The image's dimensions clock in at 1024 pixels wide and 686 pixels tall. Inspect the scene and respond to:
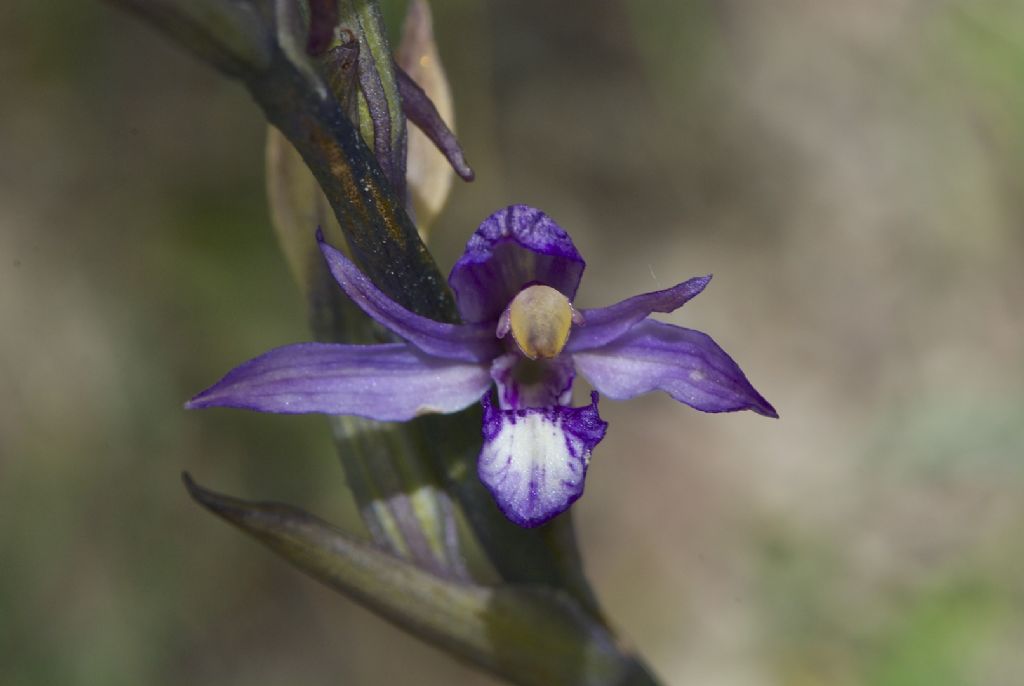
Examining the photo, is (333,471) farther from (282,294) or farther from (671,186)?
(671,186)

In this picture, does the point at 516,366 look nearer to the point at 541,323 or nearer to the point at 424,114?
the point at 541,323

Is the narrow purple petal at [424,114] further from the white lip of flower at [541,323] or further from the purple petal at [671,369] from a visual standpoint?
the purple petal at [671,369]

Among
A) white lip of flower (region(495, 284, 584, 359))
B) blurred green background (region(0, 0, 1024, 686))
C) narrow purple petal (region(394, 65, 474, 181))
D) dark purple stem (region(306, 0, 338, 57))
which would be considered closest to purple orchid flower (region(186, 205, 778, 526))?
white lip of flower (region(495, 284, 584, 359))

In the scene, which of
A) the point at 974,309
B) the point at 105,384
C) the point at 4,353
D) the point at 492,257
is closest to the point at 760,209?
the point at 974,309

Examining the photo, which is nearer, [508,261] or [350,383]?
[350,383]

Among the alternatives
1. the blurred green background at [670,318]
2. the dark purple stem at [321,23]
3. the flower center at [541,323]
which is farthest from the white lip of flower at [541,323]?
the blurred green background at [670,318]

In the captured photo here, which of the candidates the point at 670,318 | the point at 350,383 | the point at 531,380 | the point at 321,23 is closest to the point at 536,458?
the point at 531,380
